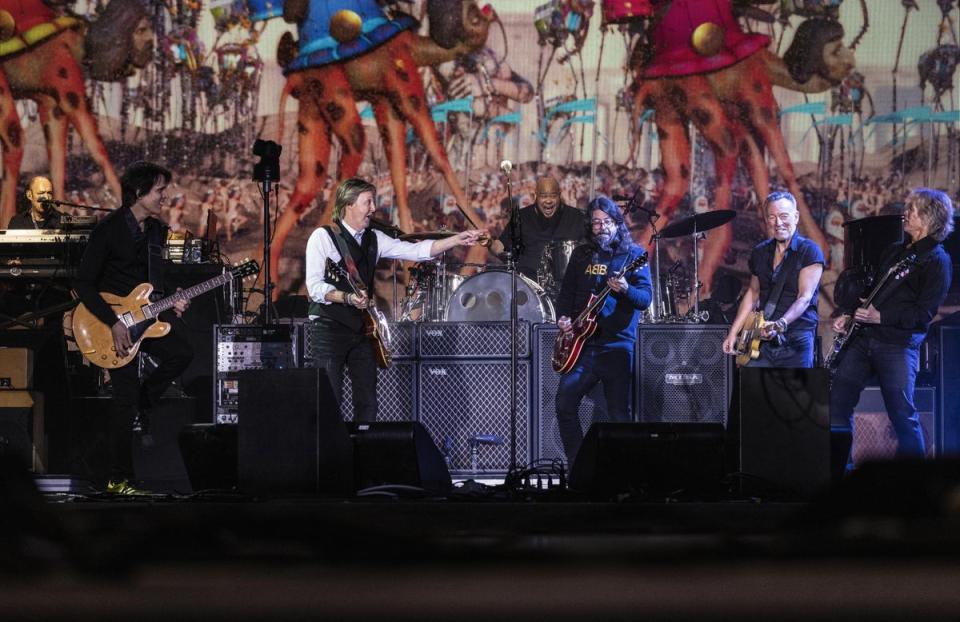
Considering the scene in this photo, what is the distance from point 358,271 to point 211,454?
1.98 m

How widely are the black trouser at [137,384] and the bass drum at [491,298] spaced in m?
2.45

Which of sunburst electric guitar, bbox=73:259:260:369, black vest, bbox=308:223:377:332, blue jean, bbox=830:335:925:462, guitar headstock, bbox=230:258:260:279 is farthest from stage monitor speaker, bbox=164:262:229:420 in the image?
blue jean, bbox=830:335:925:462

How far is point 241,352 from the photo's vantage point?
8.25 metres

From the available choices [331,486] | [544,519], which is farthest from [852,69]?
[544,519]

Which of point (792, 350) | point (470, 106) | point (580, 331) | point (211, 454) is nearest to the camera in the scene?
point (211, 454)

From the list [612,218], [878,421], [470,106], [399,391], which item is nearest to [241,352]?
[399,391]

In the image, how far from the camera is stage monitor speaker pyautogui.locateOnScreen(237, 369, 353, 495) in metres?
4.48

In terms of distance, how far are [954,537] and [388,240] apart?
270 inches

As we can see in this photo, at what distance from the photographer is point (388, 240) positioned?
24.3ft

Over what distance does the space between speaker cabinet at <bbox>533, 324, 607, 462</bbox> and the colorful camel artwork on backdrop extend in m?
3.71

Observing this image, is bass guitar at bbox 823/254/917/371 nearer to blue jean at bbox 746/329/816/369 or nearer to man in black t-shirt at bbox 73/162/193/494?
blue jean at bbox 746/329/816/369

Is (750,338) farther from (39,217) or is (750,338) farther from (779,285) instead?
(39,217)

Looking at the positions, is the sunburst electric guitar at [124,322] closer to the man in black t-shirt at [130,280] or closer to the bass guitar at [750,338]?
the man in black t-shirt at [130,280]

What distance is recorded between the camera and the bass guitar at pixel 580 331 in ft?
25.2
